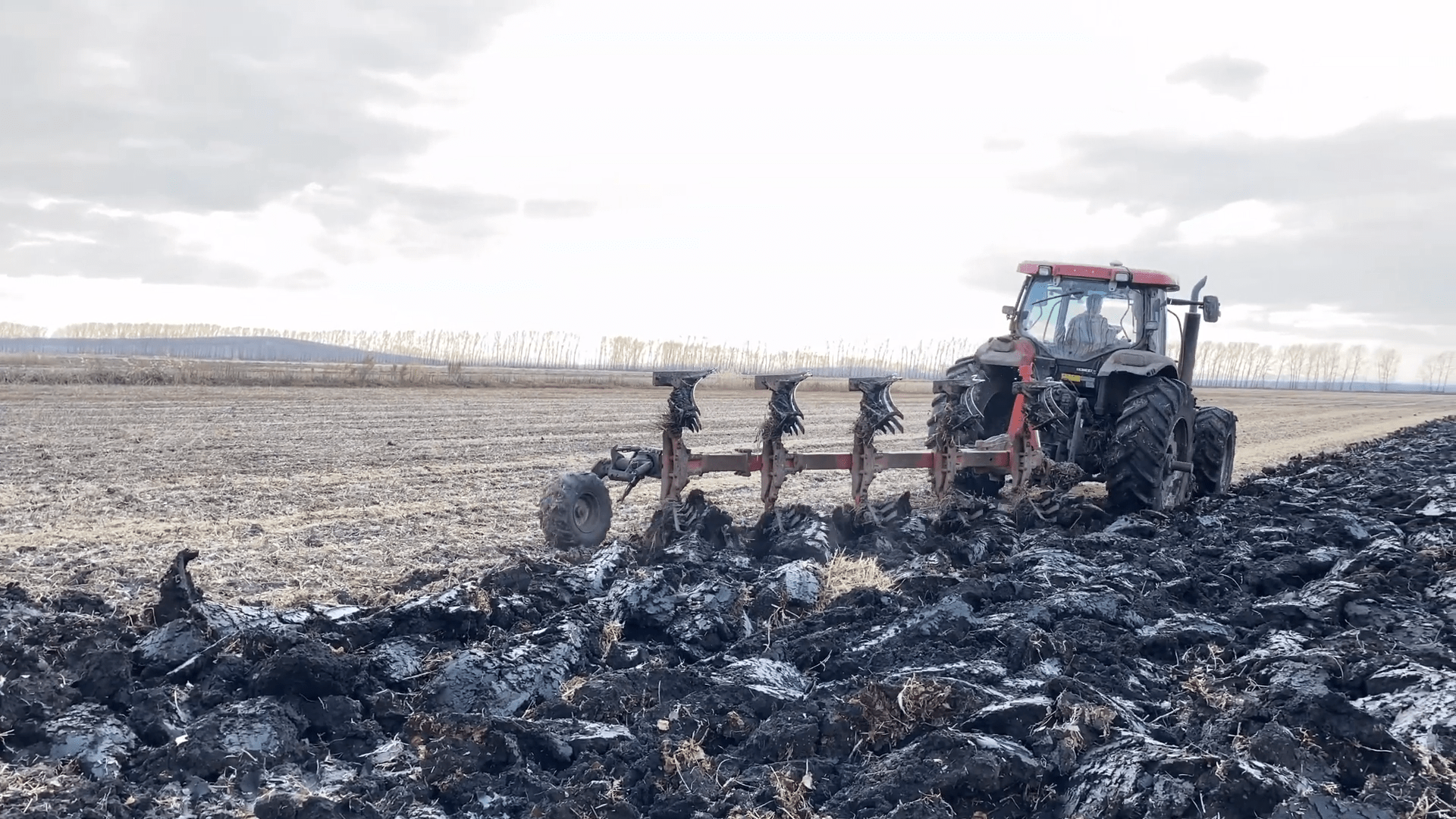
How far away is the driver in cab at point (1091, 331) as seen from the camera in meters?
9.59

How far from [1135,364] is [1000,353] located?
45.8 inches

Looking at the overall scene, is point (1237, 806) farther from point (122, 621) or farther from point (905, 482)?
point (905, 482)

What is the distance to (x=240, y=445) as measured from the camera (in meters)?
14.1

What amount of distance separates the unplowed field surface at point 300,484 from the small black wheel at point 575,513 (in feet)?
1.72

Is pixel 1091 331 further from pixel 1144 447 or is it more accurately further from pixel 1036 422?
pixel 1036 422

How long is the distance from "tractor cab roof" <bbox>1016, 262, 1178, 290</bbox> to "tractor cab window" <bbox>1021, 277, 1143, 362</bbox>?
10 centimetres

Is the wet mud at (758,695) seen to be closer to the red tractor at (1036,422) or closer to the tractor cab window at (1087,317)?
the red tractor at (1036,422)

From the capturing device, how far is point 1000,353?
376 inches

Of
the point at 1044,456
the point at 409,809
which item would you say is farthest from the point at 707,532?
the point at 409,809

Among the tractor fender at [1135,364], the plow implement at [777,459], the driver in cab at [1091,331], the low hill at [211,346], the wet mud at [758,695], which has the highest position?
the driver in cab at [1091,331]

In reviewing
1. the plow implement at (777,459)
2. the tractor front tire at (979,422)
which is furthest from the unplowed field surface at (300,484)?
the tractor front tire at (979,422)

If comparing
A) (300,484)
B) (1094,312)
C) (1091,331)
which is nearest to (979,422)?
(1091,331)

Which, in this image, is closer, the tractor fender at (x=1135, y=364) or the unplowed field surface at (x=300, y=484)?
the unplowed field surface at (x=300, y=484)

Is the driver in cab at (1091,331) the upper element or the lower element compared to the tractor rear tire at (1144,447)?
upper
